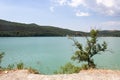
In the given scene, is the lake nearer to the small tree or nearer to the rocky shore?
the small tree

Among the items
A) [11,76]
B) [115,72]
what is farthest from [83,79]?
[11,76]

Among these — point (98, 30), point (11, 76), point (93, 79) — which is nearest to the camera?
point (93, 79)

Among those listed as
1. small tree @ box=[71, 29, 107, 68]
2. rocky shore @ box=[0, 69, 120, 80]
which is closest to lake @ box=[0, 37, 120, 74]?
small tree @ box=[71, 29, 107, 68]

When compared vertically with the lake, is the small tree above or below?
above

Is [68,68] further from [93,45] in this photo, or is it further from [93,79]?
[93,79]

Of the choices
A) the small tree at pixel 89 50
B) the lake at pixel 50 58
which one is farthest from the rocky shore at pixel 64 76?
the small tree at pixel 89 50

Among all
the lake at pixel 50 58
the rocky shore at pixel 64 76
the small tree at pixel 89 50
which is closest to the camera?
the rocky shore at pixel 64 76

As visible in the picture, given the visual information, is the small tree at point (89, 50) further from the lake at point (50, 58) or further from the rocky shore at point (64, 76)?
the rocky shore at point (64, 76)

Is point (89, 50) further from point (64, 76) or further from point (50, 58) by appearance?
point (50, 58)

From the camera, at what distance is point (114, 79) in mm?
14469

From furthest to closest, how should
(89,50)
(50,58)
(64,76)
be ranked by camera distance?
(50,58) < (89,50) < (64,76)

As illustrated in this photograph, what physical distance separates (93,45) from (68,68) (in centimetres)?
485

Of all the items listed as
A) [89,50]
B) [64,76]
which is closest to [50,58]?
[89,50]

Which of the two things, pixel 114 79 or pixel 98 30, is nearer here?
pixel 114 79
